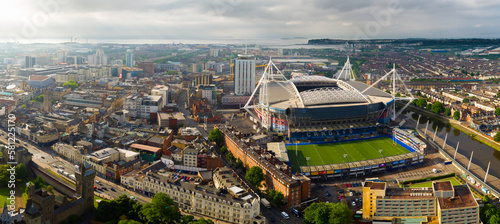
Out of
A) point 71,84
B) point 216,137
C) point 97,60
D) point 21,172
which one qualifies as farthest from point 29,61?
point 21,172

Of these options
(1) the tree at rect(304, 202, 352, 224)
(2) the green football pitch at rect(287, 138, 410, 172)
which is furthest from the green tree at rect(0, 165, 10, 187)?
(2) the green football pitch at rect(287, 138, 410, 172)

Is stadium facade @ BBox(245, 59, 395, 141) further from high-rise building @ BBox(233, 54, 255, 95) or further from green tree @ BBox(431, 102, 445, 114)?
high-rise building @ BBox(233, 54, 255, 95)

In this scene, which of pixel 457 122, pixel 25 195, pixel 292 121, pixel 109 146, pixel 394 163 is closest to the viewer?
pixel 25 195

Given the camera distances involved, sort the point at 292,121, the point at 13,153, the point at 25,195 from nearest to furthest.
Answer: the point at 25,195 < the point at 13,153 < the point at 292,121

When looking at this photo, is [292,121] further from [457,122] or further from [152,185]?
[457,122]

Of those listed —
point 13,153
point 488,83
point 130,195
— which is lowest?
point 130,195

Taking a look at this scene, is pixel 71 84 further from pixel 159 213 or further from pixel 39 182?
pixel 159 213

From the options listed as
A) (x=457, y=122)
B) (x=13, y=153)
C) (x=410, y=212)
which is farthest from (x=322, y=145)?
(x=13, y=153)
